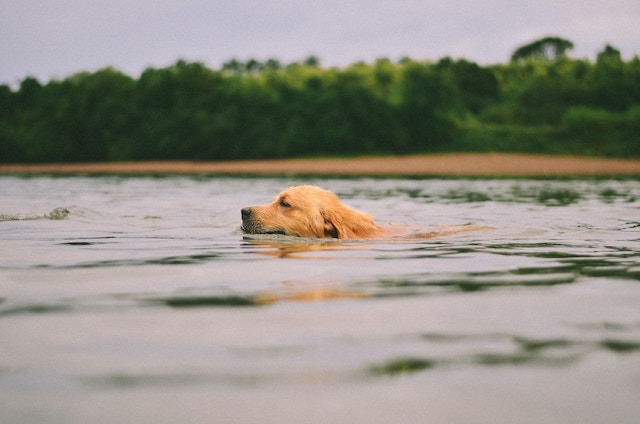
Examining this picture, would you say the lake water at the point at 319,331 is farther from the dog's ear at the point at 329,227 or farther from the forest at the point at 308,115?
the forest at the point at 308,115

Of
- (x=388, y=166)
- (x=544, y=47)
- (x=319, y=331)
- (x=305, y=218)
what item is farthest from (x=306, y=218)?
(x=544, y=47)

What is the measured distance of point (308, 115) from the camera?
40469 millimetres

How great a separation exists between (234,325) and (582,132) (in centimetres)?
3731

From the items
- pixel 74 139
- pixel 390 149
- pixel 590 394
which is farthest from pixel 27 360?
pixel 74 139

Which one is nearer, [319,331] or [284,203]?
[319,331]

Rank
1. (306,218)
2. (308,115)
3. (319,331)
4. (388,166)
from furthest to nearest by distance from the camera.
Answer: (308,115)
(388,166)
(306,218)
(319,331)

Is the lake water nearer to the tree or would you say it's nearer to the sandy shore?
the sandy shore

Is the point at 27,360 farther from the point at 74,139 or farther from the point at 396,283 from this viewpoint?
the point at 74,139

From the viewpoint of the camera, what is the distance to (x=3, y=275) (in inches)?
187

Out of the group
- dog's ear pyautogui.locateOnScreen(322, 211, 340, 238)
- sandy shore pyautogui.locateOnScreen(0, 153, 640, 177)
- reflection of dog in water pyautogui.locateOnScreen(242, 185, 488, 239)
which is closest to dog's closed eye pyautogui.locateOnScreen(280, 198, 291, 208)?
reflection of dog in water pyautogui.locateOnScreen(242, 185, 488, 239)

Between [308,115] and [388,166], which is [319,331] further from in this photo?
[308,115]

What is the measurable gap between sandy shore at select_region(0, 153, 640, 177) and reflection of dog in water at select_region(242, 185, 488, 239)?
70.2 ft

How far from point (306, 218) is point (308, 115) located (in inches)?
1324

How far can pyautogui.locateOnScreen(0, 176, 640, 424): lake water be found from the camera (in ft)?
7.54
